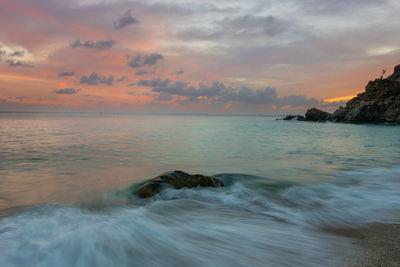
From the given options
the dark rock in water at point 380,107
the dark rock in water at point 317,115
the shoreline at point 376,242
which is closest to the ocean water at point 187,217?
the shoreline at point 376,242

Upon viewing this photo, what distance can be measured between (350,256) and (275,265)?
39.1 inches

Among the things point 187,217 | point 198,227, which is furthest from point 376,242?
point 187,217

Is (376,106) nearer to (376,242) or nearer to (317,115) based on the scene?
(317,115)

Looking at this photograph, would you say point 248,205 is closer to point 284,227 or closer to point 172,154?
point 284,227

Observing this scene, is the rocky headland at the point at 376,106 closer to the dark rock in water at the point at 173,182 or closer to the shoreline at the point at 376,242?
the dark rock in water at the point at 173,182

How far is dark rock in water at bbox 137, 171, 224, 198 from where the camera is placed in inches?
235

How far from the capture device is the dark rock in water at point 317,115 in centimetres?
6700

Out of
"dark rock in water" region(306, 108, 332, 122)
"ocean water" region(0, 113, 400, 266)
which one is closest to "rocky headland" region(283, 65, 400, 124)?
"dark rock in water" region(306, 108, 332, 122)

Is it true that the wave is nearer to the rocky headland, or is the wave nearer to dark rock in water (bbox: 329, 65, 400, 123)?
dark rock in water (bbox: 329, 65, 400, 123)

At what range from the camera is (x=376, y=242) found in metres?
3.45

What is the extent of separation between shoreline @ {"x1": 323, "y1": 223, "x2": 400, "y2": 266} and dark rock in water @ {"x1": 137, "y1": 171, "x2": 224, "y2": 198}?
3.24 metres

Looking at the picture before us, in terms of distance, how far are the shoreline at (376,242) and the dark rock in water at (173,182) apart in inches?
128

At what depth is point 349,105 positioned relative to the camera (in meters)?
63.1

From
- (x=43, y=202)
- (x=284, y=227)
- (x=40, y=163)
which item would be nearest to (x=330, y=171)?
(x=284, y=227)
